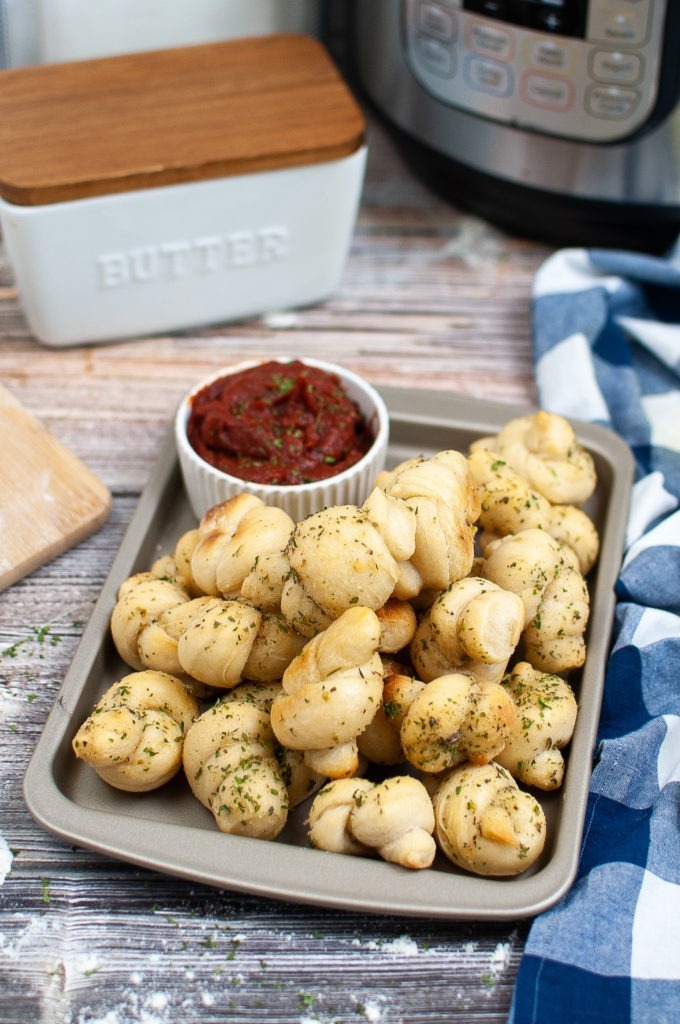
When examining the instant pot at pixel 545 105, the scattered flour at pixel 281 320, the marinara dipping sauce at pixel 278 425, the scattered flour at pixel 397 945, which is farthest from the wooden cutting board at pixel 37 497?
the instant pot at pixel 545 105

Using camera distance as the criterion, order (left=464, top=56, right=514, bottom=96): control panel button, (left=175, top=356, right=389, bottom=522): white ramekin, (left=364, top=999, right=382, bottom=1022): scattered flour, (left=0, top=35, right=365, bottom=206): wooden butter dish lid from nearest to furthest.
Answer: (left=364, top=999, right=382, bottom=1022): scattered flour, (left=175, top=356, right=389, bottom=522): white ramekin, (left=0, top=35, right=365, bottom=206): wooden butter dish lid, (left=464, top=56, right=514, bottom=96): control panel button

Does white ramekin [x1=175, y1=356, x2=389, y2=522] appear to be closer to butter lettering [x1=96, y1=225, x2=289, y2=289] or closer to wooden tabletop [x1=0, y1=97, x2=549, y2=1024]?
wooden tabletop [x1=0, y1=97, x2=549, y2=1024]

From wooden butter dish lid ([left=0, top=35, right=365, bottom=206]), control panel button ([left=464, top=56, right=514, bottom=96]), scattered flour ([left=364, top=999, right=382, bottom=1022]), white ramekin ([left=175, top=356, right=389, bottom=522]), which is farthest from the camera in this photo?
control panel button ([left=464, top=56, right=514, bottom=96])

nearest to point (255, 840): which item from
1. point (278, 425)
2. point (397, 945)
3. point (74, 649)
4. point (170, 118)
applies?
point (397, 945)

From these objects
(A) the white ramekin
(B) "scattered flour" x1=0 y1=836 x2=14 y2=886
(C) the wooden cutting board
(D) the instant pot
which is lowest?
(B) "scattered flour" x1=0 y1=836 x2=14 y2=886

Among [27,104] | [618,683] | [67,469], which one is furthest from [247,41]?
[618,683]

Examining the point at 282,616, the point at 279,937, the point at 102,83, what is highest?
the point at 102,83

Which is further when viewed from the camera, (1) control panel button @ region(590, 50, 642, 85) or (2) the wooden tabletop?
(1) control panel button @ region(590, 50, 642, 85)

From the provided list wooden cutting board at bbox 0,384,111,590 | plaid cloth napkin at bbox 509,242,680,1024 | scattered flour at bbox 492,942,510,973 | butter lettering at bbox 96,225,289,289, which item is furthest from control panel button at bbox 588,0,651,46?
scattered flour at bbox 492,942,510,973

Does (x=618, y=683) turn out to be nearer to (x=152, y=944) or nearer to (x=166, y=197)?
(x=152, y=944)

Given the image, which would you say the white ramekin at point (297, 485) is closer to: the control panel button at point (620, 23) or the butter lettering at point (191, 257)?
the butter lettering at point (191, 257)
